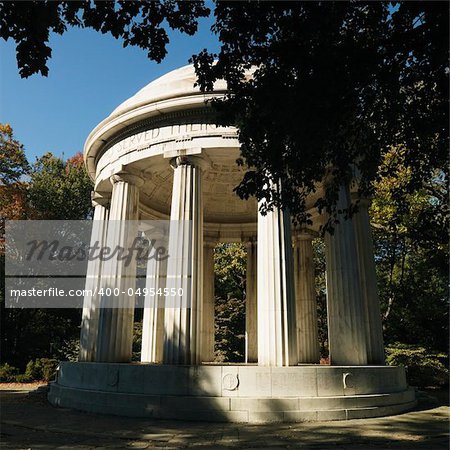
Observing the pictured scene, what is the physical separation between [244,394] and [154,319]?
56.9 feet

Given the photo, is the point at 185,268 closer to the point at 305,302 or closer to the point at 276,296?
the point at 276,296

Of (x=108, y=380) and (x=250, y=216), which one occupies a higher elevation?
(x=250, y=216)

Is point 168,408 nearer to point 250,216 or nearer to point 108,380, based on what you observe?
point 108,380

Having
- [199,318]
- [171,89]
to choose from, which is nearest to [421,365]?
[199,318]

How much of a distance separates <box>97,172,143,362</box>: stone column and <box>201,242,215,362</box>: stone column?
11.1m

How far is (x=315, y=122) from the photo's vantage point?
12.2 m

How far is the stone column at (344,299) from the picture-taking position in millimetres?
22234

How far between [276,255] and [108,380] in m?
10.2

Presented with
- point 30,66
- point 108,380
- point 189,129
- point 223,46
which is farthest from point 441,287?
point 30,66

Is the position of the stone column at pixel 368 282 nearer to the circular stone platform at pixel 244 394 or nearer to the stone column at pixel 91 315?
the circular stone platform at pixel 244 394

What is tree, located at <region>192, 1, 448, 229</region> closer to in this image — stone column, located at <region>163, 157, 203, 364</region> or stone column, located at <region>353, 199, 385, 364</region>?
stone column, located at <region>163, 157, 203, 364</region>

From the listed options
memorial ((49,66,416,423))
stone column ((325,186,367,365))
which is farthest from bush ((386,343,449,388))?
stone column ((325,186,367,365))

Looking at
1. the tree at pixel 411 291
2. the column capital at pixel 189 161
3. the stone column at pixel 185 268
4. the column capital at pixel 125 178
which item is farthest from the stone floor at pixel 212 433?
the tree at pixel 411 291

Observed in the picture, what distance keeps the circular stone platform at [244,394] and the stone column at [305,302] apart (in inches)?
526
